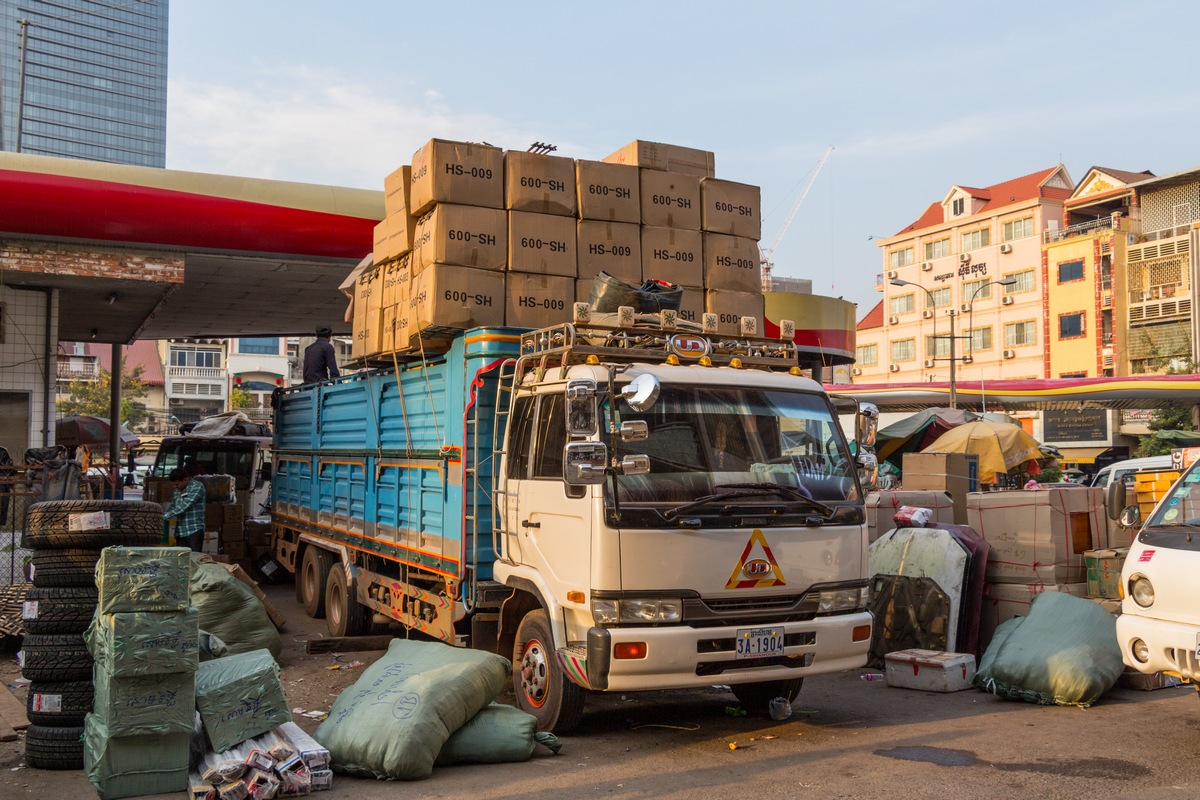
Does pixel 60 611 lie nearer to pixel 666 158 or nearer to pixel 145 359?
pixel 666 158

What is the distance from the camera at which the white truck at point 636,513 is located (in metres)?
5.80

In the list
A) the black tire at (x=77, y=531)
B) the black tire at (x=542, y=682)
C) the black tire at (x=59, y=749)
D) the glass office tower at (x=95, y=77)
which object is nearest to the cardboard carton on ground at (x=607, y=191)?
the black tire at (x=542, y=682)

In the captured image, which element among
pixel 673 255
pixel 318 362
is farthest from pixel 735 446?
pixel 318 362

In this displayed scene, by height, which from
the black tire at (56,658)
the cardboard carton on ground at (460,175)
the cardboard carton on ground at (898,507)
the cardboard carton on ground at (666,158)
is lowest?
the black tire at (56,658)

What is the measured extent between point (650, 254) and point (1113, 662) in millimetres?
4654

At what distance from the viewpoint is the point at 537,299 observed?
318 inches

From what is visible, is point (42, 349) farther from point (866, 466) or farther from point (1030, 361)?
point (1030, 361)

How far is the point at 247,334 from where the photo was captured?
23984 millimetres

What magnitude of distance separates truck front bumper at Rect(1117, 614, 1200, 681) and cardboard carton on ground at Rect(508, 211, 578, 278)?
183 inches

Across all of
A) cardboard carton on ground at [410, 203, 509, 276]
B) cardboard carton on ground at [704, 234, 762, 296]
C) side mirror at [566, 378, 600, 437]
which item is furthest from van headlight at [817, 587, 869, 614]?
cardboard carton on ground at [410, 203, 509, 276]

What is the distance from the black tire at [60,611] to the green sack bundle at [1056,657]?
6.16m

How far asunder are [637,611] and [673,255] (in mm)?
3735

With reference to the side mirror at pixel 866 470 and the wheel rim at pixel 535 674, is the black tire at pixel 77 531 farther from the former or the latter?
the side mirror at pixel 866 470

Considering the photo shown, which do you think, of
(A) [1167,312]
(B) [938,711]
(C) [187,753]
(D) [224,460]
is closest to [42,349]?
(D) [224,460]
